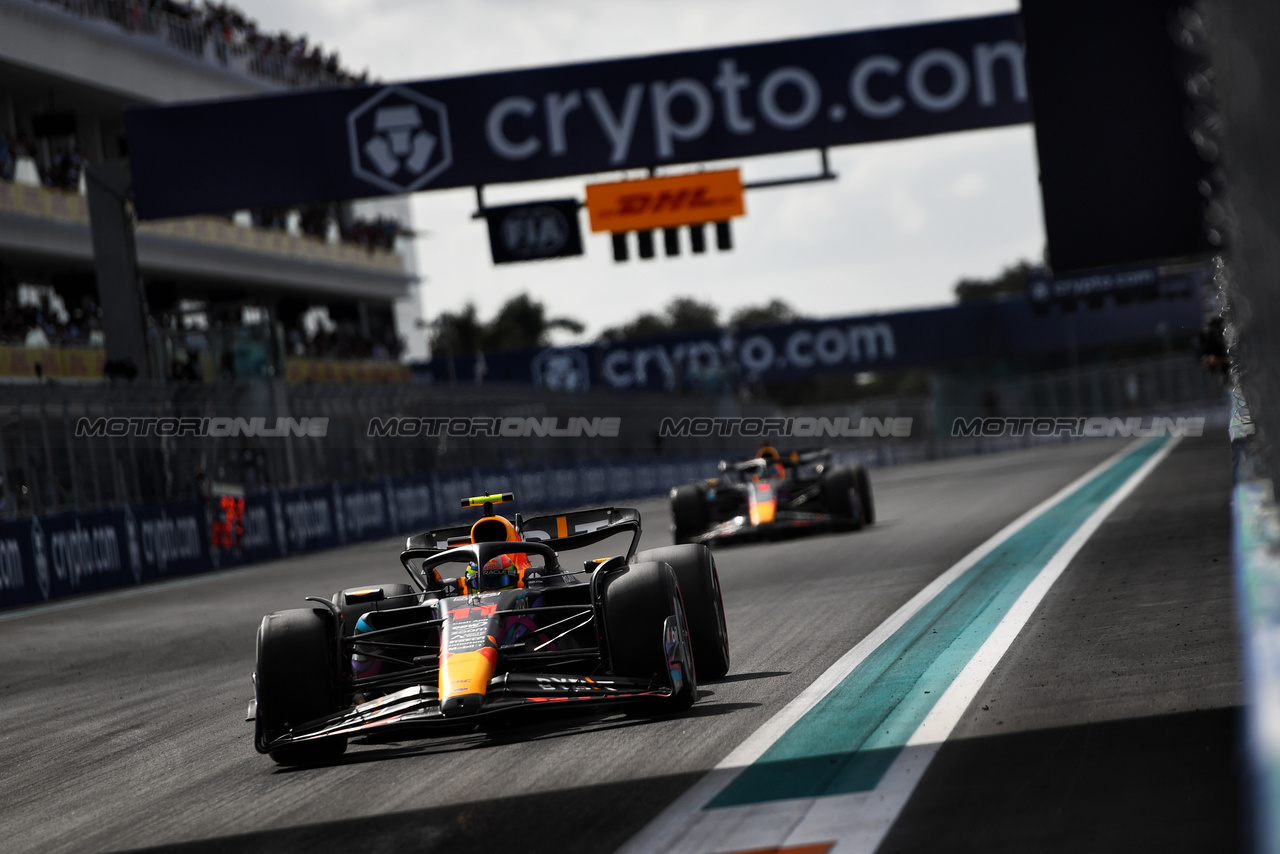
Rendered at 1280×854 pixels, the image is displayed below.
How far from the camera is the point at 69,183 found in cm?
3628

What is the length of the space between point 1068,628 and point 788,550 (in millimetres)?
8238

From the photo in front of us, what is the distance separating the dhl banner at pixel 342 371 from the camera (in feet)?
139

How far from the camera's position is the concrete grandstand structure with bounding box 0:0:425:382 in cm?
3088

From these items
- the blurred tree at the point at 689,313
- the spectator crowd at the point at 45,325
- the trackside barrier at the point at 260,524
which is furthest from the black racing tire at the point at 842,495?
the blurred tree at the point at 689,313

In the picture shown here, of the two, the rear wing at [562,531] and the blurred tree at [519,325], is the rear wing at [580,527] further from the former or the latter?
the blurred tree at [519,325]

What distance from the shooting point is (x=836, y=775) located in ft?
16.6

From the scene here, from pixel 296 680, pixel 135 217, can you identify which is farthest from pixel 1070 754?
pixel 135 217

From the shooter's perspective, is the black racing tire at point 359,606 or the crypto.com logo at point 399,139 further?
the crypto.com logo at point 399,139

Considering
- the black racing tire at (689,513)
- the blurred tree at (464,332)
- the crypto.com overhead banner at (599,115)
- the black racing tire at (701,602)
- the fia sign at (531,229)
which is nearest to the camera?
the black racing tire at (701,602)

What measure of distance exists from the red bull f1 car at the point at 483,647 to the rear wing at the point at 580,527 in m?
0.40

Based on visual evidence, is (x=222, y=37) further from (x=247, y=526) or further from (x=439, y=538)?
(x=439, y=538)

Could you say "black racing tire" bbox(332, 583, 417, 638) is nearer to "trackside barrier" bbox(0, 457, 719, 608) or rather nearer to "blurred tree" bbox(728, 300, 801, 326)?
"trackside barrier" bbox(0, 457, 719, 608)

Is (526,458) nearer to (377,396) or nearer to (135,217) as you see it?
(377,396)

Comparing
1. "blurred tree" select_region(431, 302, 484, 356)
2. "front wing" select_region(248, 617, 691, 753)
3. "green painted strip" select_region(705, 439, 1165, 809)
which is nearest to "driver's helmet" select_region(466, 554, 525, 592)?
"front wing" select_region(248, 617, 691, 753)
